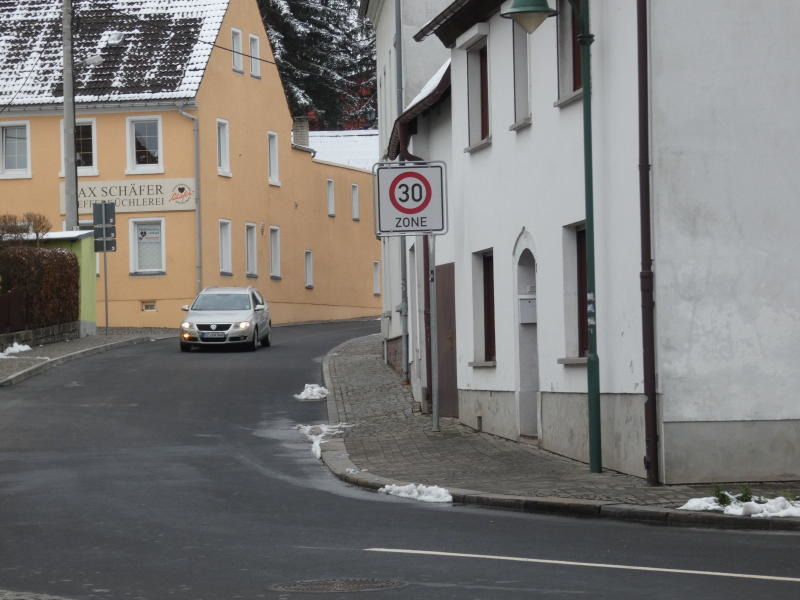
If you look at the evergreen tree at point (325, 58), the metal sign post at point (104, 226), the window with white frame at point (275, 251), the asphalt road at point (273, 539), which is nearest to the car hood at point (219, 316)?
the metal sign post at point (104, 226)

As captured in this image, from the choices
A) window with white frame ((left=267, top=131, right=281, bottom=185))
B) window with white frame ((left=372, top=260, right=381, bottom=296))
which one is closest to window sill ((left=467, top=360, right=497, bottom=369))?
window with white frame ((left=267, top=131, right=281, bottom=185))

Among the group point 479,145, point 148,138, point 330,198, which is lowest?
point 479,145

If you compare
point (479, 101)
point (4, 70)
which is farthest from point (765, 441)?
point (4, 70)

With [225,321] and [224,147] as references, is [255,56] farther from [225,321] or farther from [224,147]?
[225,321]

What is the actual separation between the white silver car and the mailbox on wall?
1821 centimetres

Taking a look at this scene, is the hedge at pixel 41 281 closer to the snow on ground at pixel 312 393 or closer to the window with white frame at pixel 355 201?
the snow on ground at pixel 312 393

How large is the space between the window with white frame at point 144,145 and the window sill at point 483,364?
31.6 meters

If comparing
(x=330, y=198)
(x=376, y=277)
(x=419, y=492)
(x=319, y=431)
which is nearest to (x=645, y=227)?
(x=419, y=492)

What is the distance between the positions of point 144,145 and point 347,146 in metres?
19.2

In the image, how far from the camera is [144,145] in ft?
172

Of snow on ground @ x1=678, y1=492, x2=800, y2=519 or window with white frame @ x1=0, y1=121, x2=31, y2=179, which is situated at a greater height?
window with white frame @ x1=0, y1=121, x2=31, y2=179

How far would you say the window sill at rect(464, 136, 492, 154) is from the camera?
20953 mm

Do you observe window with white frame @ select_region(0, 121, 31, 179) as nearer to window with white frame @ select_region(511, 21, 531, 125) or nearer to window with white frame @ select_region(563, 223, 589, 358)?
window with white frame @ select_region(511, 21, 531, 125)

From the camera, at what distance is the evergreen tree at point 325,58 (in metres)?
74.6
